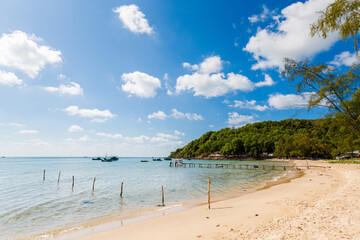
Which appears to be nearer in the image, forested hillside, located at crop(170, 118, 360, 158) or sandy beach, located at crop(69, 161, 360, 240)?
sandy beach, located at crop(69, 161, 360, 240)

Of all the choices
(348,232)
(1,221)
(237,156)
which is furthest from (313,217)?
(237,156)

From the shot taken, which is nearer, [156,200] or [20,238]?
[20,238]

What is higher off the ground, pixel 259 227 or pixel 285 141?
pixel 285 141

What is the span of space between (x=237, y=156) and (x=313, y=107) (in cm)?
14788

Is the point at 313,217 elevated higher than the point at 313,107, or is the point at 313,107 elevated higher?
the point at 313,107

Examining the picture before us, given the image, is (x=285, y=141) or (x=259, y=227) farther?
(x=285, y=141)

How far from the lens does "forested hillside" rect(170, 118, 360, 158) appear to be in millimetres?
34791

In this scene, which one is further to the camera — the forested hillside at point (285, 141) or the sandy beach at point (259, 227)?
the forested hillside at point (285, 141)

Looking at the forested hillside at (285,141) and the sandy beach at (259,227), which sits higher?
the forested hillside at (285,141)

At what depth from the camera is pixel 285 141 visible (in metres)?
107

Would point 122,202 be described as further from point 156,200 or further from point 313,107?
point 313,107

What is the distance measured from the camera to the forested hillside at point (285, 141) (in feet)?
114

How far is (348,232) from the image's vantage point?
221 inches

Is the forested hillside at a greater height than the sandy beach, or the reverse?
the forested hillside
